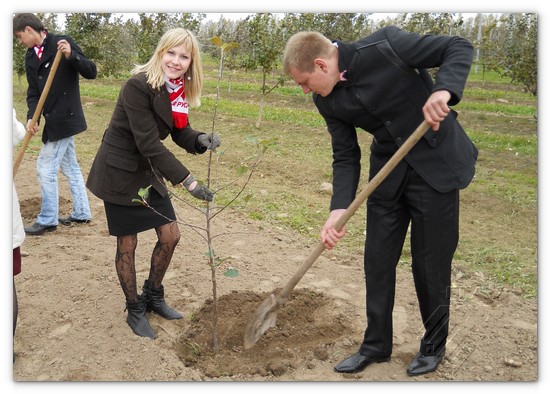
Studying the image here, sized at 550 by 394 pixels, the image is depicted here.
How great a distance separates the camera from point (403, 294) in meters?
4.14

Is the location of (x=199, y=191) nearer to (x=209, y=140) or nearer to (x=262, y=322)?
(x=209, y=140)

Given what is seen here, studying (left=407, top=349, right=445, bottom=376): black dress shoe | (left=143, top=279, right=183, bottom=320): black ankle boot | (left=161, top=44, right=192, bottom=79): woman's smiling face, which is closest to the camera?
(left=161, top=44, right=192, bottom=79): woman's smiling face

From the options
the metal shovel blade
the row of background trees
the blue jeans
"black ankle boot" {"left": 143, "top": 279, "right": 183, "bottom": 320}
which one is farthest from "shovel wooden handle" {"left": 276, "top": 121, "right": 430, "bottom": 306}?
the row of background trees

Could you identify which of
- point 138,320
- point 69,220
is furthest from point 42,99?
point 69,220

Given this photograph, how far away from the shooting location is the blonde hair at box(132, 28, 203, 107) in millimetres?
3020

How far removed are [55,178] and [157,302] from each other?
2019mm

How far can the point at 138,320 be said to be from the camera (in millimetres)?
3514

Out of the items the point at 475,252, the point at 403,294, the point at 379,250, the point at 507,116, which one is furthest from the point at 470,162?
the point at 507,116

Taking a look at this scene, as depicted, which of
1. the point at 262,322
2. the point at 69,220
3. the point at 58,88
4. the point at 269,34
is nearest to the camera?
the point at 262,322

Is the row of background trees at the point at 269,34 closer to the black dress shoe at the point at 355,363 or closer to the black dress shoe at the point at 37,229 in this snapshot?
the black dress shoe at the point at 37,229

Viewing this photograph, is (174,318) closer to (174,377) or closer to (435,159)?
(174,377)

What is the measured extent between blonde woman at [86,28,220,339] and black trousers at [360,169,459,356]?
917 millimetres

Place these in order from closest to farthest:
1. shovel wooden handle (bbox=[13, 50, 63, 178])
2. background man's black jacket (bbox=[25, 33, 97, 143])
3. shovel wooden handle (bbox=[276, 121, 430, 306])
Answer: shovel wooden handle (bbox=[276, 121, 430, 306]), shovel wooden handle (bbox=[13, 50, 63, 178]), background man's black jacket (bbox=[25, 33, 97, 143])

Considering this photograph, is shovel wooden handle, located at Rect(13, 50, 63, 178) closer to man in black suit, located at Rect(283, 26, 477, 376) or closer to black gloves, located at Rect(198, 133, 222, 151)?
black gloves, located at Rect(198, 133, 222, 151)
